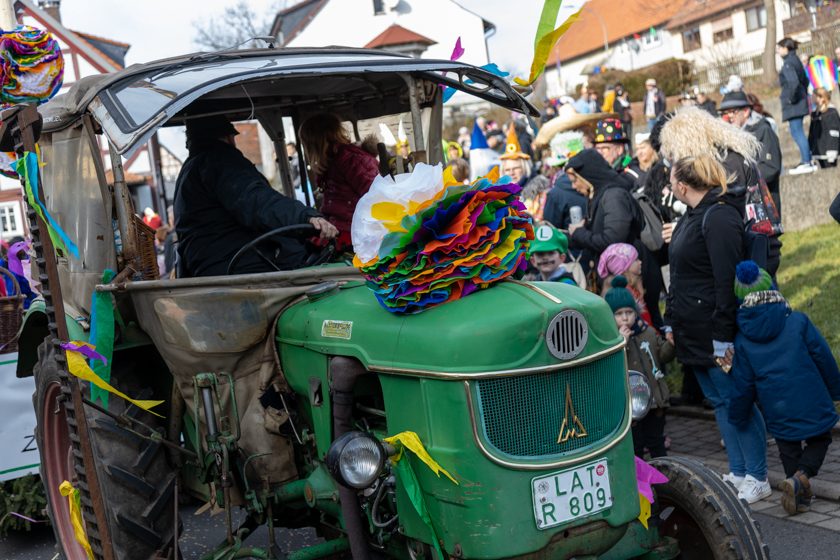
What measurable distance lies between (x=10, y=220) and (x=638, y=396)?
1276 inches

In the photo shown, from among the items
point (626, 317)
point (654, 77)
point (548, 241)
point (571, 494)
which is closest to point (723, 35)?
point (654, 77)

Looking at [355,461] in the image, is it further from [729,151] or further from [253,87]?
[729,151]

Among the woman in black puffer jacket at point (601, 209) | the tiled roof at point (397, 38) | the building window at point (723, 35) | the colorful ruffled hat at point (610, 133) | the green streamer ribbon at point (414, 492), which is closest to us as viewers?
the green streamer ribbon at point (414, 492)

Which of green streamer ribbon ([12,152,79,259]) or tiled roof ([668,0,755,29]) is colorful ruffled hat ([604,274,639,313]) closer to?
green streamer ribbon ([12,152,79,259])

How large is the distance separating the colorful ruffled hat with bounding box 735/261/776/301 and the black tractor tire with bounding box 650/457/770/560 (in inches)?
59.8

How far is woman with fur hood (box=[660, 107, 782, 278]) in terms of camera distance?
22.2ft

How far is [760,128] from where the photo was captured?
999 centimetres

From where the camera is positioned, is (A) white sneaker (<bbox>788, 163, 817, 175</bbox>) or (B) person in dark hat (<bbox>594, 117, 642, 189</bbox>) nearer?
(B) person in dark hat (<bbox>594, 117, 642, 189</bbox>)

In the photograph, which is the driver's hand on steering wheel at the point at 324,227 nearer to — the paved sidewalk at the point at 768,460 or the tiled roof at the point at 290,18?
the paved sidewalk at the point at 768,460

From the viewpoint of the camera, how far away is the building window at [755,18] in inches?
2044

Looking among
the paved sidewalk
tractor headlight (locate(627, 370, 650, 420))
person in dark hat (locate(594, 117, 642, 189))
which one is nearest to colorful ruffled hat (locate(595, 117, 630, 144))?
person in dark hat (locate(594, 117, 642, 189))

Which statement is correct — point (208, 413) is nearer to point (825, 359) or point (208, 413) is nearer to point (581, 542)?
point (581, 542)

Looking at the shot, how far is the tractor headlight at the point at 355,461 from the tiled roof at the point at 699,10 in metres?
53.0

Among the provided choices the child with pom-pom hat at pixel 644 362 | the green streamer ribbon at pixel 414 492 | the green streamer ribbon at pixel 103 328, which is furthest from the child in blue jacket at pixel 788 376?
the green streamer ribbon at pixel 103 328
